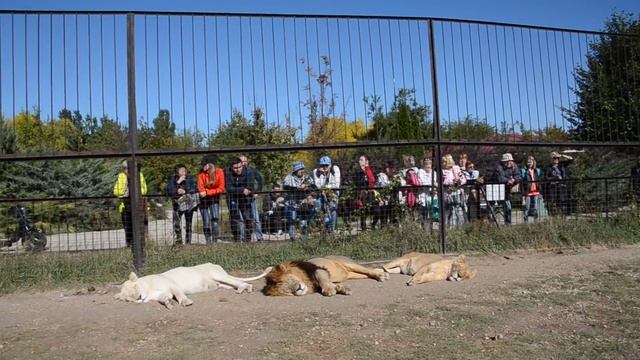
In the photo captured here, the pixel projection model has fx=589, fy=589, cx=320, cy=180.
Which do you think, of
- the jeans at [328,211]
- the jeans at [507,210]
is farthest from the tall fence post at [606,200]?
the jeans at [328,211]

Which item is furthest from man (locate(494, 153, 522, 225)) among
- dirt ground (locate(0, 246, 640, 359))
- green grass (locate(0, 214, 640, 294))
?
dirt ground (locate(0, 246, 640, 359))

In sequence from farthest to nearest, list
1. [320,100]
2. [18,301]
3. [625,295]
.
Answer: [320,100]
[18,301]
[625,295]

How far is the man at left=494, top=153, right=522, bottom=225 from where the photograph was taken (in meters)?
9.93

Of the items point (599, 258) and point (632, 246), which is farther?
point (632, 246)

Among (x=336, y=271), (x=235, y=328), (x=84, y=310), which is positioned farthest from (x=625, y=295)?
(x=84, y=310)

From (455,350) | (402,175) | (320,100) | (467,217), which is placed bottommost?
(455,350)

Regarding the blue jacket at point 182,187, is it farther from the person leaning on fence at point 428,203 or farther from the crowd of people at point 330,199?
the person leaning on fence at point 428,203

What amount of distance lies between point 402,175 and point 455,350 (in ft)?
17.6

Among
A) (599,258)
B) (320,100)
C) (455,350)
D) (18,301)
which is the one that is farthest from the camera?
(320,100)

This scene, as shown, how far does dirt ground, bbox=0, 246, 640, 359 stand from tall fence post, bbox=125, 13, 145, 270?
2.13ft

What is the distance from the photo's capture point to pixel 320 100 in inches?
485

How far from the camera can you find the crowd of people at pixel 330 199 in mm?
8633

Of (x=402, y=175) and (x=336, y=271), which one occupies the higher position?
(x=402, y=175)

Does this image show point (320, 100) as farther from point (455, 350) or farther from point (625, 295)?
point (455, 350)
